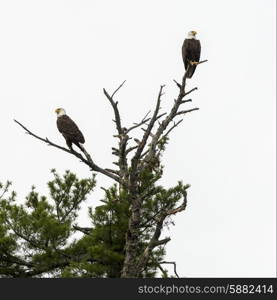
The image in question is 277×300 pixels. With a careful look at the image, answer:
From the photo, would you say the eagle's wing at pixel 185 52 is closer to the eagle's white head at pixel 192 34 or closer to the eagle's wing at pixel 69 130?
the eagle's white head at pixel 192 34

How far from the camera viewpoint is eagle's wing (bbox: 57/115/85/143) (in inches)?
484

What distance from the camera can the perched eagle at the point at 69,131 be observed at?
483 inches

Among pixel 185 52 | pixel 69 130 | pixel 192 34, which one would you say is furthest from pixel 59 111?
pixel 192 34

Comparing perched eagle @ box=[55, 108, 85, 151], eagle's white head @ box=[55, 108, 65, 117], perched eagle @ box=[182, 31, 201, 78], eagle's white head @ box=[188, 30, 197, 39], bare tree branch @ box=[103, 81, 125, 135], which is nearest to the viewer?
bare tree branch @ box=[103, 81, 125, 135]

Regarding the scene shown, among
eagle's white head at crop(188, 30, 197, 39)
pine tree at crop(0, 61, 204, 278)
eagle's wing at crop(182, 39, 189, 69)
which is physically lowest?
pine tree at crop(0, 61, 204, 278)

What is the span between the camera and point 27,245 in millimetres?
14922

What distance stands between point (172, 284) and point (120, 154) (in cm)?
183

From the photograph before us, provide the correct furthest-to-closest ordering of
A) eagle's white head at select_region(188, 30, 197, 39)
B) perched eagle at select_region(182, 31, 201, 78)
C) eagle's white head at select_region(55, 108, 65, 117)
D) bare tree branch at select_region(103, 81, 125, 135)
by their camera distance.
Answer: eagle's white head at select_region(188, 30, 197, 39), perched eagle at select_region(182, 31, 201, 78), eagle's white head at select_region(55, 108, 65, 117), bare tree branch at select_region(103, 81, 125, 135)

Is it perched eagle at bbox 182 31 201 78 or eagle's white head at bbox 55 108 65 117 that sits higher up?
perched eagle at bbox 182 31 201 78

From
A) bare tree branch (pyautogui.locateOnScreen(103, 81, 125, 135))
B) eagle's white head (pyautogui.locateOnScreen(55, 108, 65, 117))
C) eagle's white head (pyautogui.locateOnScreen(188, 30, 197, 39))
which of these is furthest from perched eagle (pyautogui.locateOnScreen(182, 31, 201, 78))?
bare tree branch (pyautogui.locateOnScreen(103, 81, 125, 135))

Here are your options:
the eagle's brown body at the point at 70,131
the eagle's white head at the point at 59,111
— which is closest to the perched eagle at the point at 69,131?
the eagle's brown body at the point at 70,131

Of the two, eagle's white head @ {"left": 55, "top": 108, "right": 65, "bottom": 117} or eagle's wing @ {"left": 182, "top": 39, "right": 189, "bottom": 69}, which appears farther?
eagle's wing @ {"left": 182, "top": 39, "right": 189, "bottom": 69}

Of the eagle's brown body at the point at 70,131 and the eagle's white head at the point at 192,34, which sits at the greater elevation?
the eagle's white head at the point at 192,34

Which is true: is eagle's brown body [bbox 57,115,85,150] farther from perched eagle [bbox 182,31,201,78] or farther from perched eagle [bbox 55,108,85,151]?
perched eagle [bbox 182,31,201,78]
